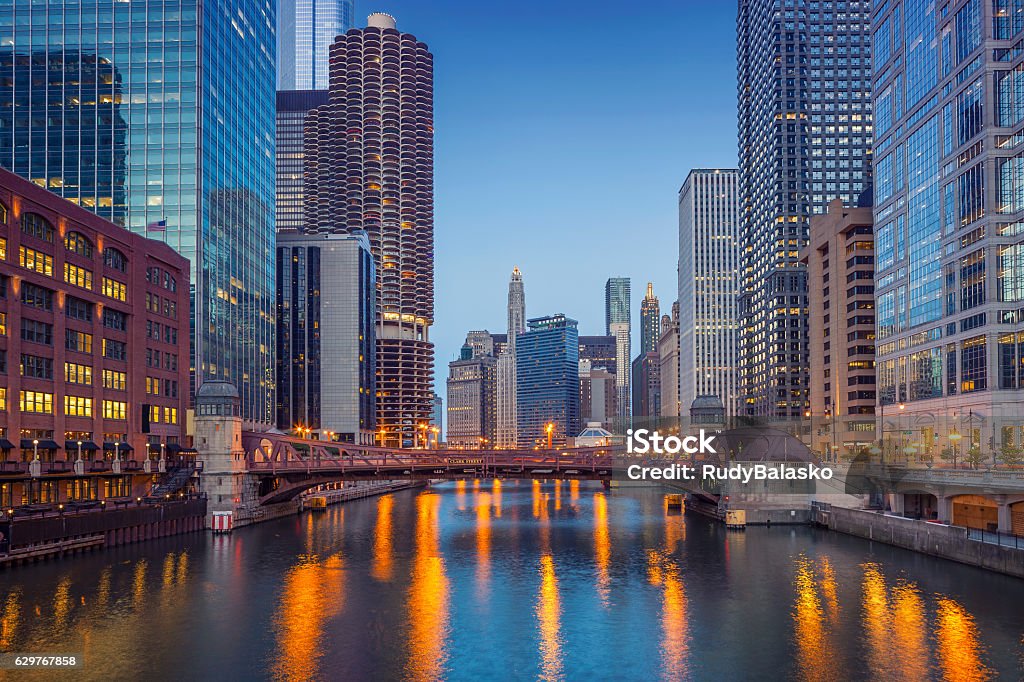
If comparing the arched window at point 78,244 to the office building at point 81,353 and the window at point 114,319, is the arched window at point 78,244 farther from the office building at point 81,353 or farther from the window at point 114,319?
the window at point 114,319

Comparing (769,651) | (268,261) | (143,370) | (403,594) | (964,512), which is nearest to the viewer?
(769,651)

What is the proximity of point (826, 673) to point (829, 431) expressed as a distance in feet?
536

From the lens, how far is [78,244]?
316 feet

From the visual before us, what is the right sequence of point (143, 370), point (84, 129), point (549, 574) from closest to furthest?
point (549, 574) → point (143, 370) → point (84, 129)

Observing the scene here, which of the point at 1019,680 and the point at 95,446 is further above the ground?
the point at 95,446

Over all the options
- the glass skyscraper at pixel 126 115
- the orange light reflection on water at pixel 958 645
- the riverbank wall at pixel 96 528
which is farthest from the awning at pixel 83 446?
the orange light reflection on water at pixel 958 645

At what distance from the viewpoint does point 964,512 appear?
93.7 metres

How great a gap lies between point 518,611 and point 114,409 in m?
61.7

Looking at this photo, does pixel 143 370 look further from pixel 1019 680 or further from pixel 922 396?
pixel 922 396

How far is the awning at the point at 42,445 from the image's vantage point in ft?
284

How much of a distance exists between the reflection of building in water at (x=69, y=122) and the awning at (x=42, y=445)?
68.4 meters

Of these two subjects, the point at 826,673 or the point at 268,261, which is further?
the point at 268,261

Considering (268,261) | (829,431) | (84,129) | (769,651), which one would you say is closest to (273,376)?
(268,261)

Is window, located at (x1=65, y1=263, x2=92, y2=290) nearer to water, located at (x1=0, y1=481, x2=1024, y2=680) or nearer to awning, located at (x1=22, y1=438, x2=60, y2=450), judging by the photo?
awning, located at (x1=22, y1=438, x2=60, y2=450)
